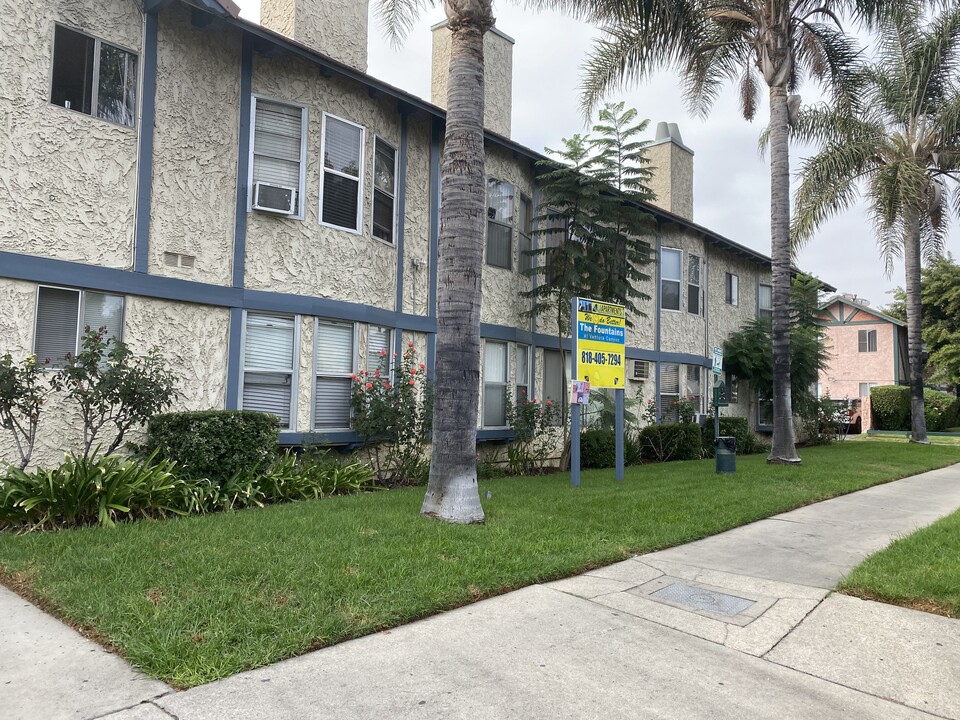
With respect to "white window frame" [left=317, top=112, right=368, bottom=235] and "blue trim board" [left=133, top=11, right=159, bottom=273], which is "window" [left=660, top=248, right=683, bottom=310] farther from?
"blue trim board" [left=133, top=11, right=159, bottom=273]

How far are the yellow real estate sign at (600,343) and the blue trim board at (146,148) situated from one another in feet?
20.5

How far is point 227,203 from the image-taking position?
9.38m

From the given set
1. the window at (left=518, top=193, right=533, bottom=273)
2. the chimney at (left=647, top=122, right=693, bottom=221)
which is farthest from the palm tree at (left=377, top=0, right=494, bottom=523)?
the chimney at (left=647, top=122, right=693, bottom=221)

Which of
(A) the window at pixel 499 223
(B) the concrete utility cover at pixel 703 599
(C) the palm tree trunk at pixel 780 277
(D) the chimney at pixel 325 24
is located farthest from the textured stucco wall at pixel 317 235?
(C) the palm tree trunk at pixel 780 277

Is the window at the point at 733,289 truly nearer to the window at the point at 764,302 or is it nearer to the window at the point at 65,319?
the window at the point at 764,302

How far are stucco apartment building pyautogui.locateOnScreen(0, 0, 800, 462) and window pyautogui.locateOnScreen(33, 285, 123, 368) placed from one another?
2 cm

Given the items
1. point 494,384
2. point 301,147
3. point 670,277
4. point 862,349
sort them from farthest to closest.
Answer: point 862,349
point 670,277
point 494,384
point 301,147

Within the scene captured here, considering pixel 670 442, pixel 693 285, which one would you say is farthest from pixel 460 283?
pixel 693 285

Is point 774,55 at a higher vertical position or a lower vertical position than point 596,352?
higher

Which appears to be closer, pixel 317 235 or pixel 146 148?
pixel 146 148

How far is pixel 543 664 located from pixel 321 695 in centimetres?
126

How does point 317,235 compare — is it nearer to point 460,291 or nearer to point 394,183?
point 394,183

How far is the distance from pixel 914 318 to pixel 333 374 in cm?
2031

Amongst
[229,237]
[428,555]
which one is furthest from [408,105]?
[428,555]
